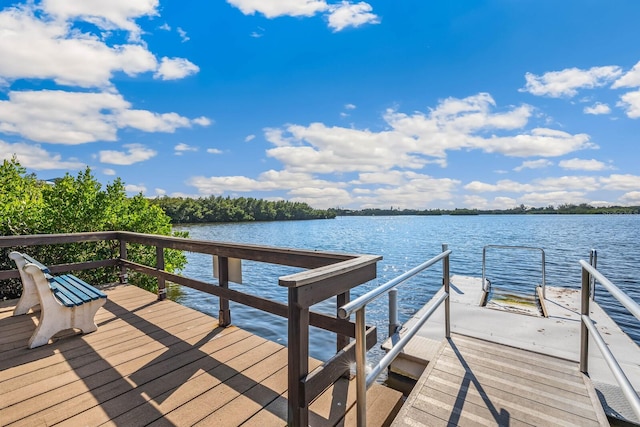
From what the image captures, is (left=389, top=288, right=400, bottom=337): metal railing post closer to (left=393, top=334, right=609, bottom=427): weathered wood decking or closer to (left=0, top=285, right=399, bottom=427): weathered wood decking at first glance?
(left=393, top=334, right=609, bottom=427): weathered wood decking

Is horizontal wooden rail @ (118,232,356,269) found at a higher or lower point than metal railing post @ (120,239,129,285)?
higher

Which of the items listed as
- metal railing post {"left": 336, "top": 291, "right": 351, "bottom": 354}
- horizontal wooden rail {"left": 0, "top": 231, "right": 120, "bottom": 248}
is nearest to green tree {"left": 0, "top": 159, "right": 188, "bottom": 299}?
horizontal wooden rail {"left": 0, "top": 231, "right": 120, "bottom": 248}

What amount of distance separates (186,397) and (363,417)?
1.27 m

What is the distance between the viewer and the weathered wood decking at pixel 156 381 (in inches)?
72.9

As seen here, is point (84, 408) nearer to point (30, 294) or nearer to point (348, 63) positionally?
point (30, 294)

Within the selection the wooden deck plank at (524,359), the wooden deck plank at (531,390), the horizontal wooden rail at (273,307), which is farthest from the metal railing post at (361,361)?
the wooden deck plank at (524,359)

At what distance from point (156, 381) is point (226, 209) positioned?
202 ft

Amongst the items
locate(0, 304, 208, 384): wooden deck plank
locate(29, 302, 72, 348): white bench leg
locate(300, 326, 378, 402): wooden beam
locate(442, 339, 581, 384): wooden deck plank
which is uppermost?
locate(300, 326, 378, 402): wooden beam

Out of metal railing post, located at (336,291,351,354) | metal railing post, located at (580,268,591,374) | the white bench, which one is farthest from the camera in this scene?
the white bench

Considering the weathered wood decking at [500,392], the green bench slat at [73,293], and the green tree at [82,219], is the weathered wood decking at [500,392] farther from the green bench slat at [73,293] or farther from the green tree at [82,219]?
the green tree at [82,219]

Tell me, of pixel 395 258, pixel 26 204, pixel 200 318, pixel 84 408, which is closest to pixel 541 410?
pixel 84 408

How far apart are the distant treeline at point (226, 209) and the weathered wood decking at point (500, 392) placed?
49.8 metres

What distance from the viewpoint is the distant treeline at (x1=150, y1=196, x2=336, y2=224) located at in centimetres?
5470

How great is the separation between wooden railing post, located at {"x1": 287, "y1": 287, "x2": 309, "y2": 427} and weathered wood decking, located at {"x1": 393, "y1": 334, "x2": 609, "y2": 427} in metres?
0.81
